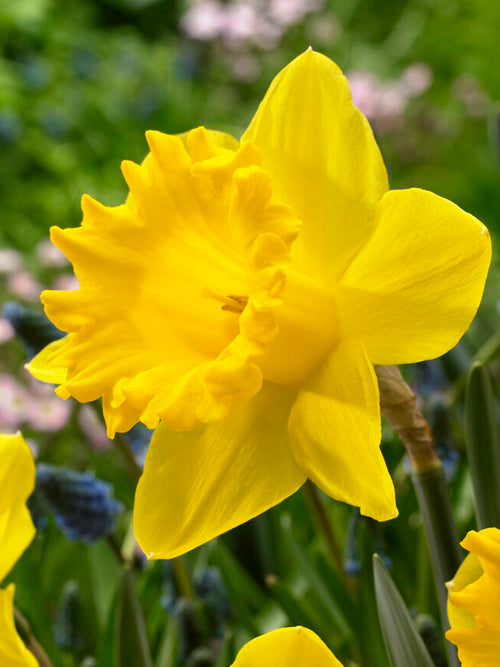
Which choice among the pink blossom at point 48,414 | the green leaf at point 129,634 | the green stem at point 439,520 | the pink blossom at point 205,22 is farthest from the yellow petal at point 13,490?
the pink blossom at point 205,22

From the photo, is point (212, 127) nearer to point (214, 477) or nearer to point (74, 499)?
point (74, 499)

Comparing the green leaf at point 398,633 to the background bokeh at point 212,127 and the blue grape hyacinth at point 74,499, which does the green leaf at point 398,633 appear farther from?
the blue grape hyacinth at point 74,499

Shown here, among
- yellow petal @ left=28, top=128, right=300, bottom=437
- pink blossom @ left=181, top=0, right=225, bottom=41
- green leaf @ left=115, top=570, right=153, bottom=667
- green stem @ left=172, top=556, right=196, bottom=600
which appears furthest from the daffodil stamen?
pink blossom @ left=181, top=0, right=225, bottom=41

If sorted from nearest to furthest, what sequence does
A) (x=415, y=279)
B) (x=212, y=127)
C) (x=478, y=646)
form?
(x=478, y=646)
(x=415, y=279)
(x=212, y=127)

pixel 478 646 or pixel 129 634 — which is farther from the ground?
pixel 478 646

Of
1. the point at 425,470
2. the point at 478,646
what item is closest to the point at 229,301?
the point at 425,470

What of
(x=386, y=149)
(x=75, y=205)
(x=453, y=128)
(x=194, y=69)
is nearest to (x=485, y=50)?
(x=453, y=128)
